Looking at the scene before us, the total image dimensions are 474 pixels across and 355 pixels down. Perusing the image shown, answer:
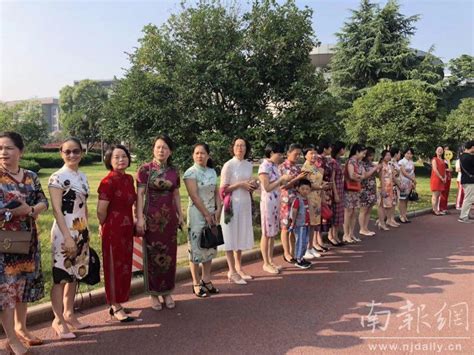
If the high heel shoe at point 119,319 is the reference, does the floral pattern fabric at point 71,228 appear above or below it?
above

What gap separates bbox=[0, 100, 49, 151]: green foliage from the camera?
36.5 metres

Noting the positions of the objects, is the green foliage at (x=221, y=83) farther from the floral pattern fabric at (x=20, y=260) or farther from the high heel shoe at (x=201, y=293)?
the floral pattern fabric at (x=20, y=260)

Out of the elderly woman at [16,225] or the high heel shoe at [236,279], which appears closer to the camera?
the elderly woman at [16,225]

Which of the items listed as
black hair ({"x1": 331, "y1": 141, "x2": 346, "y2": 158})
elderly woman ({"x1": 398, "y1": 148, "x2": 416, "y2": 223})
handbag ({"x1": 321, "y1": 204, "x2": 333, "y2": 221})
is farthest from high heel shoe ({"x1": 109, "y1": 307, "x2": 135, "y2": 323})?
elderly woman ({"x1": 398, "y1": 148, "x2": 416, "y2": 223})

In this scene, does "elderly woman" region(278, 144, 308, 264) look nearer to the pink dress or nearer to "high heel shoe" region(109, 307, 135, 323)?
the pink dress

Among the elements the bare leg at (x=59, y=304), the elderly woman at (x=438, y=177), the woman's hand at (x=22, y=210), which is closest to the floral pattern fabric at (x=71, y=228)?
the bare leg at (x=59, y=304)

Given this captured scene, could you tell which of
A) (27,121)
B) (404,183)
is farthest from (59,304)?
(27,121)

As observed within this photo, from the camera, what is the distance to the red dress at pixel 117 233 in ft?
13.2

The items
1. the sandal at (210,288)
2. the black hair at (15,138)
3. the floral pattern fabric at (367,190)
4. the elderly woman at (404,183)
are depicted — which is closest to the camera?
the black hair at (15,138)

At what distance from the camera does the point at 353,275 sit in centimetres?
575

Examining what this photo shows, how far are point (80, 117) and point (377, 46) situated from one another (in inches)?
1148

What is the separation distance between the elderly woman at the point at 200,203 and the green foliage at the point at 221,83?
2.92 meters

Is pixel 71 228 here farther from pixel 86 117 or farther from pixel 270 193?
pixel 86 117

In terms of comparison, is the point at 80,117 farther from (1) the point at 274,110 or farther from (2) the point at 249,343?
(2) the point at 249,343
